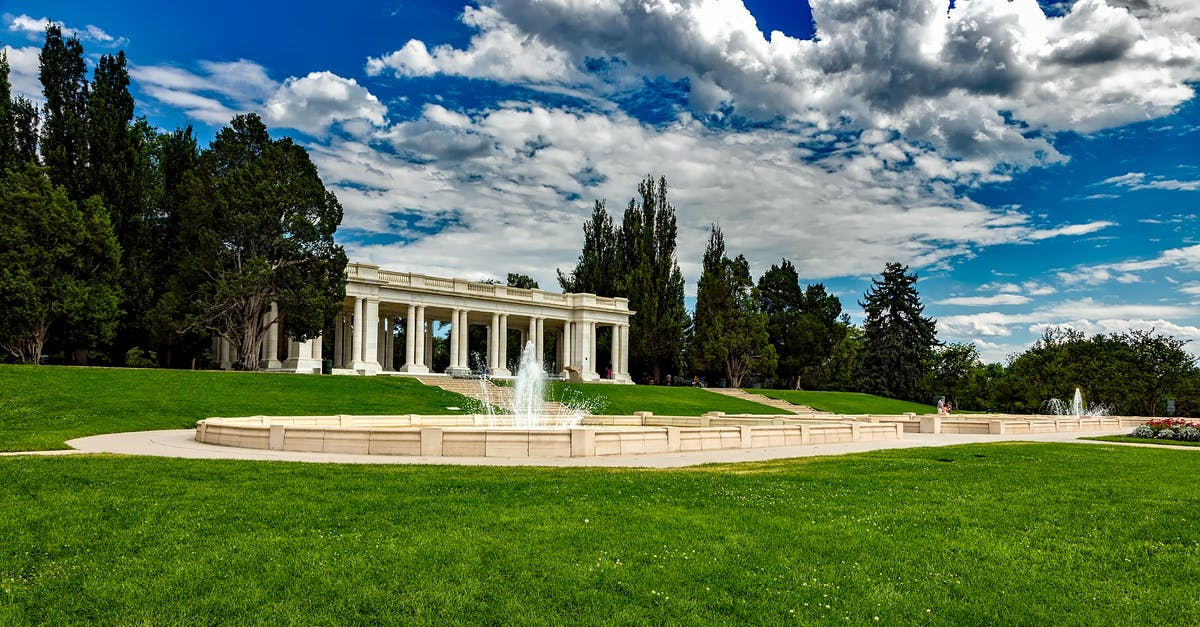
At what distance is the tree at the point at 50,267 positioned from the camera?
3772cm

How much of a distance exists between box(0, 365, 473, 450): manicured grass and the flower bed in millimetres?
28973

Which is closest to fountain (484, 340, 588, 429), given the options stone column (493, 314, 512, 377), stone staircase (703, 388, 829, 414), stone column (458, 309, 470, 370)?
stone column (493, 314, 512, 377)

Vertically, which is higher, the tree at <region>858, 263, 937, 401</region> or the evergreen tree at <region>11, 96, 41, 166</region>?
the evergreen tree at <region>11, 96, 41, 166</region>

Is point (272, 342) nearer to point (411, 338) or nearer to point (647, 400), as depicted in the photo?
point (411, 338)

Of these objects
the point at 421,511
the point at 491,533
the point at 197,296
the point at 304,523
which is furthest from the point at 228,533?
the point at 197,296

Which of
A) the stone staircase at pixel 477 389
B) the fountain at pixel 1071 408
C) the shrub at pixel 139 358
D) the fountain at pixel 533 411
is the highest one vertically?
the shrub at pixel 139 358

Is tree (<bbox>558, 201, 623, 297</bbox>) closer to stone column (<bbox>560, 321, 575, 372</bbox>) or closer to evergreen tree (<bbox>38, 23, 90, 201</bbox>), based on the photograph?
stone column (<bbox>560, 321, 575, 372</bbox>)

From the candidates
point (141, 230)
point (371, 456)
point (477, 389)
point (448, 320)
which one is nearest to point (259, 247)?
point (141, 230)

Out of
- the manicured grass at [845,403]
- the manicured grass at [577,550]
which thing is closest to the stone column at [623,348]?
the manicured grass at [845,403]

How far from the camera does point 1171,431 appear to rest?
31.3m

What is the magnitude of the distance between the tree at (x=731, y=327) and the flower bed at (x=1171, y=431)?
37.4m

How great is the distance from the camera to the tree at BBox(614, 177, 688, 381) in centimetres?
7094

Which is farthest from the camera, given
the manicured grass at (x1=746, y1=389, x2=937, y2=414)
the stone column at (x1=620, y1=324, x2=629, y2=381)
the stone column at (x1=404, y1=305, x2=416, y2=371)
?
the stone column at (x1=620, y1=324, x2=629, y2=381)

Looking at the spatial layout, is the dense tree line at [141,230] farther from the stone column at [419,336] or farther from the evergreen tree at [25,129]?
the stone column at [419,336]
